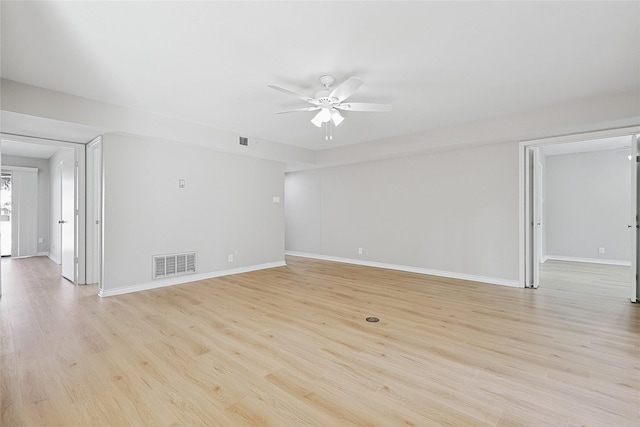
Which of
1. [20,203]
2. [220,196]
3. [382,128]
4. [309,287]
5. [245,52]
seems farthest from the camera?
[20,203]

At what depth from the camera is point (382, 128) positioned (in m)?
5.23

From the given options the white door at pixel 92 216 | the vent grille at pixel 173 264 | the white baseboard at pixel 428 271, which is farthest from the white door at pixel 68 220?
the white baseboard at pixel 428 271

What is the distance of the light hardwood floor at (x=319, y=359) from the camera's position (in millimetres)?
1807

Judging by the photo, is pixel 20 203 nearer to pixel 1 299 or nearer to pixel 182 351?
pixel 1 299

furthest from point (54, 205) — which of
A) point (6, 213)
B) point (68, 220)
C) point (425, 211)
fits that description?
point (425, 211)

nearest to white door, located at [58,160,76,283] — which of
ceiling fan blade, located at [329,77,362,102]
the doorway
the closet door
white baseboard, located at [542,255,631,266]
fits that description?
the closet door

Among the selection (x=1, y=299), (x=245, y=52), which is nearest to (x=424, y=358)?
(x=245, y=52)

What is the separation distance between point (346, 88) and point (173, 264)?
3897 mm

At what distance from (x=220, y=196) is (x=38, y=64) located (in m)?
3.04

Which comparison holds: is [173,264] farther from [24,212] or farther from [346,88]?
[24,212]

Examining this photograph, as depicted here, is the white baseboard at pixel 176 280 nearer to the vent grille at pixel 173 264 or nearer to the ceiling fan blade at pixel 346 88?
the vent grille at pixel 173 264

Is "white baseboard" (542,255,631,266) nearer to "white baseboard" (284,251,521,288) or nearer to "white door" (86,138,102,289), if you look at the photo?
"white baseboard" (284,251,521,288)

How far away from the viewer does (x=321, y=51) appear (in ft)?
8.89

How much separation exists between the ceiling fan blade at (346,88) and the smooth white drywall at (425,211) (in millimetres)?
3257
